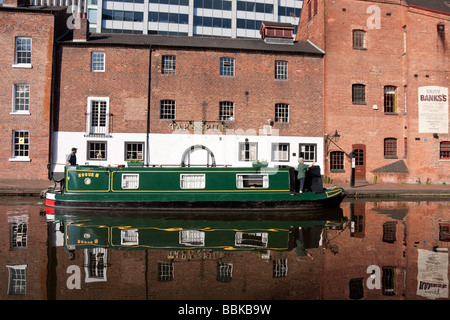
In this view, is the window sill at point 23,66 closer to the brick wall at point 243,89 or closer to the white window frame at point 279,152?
the brick wall at point 243,89

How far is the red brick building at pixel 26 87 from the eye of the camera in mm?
19297

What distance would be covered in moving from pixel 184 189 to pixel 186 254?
18.1 ft

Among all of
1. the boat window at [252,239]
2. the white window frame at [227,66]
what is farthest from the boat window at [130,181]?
the white window frame at [227,66]

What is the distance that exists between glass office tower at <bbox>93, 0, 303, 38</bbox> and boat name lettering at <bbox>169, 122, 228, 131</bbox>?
1197 inches

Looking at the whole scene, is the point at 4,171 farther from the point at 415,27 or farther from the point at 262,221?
the point at 415,27

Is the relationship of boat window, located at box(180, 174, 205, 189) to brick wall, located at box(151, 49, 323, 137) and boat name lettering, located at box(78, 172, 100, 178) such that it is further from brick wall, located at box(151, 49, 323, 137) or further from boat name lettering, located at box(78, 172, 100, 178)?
brick wall, located at box(151, 49, 323, 137)

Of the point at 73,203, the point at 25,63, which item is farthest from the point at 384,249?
the point at 25,63

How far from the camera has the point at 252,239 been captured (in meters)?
8.32

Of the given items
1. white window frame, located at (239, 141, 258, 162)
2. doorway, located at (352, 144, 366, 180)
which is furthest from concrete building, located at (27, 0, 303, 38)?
doorway, located at (352, 144, 366, 180)

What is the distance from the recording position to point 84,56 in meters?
20.2

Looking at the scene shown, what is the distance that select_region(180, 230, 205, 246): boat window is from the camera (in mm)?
7879

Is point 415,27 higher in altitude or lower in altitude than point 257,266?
higher

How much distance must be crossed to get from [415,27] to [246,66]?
1132cm

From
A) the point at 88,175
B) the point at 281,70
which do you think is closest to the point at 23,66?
the point at 88,175
